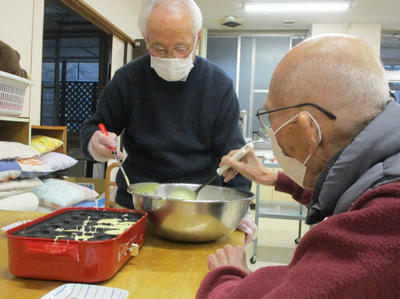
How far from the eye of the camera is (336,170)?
0.56 m

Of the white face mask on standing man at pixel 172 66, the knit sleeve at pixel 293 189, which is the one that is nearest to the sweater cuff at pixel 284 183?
the knit sleeve at pixel 293 189

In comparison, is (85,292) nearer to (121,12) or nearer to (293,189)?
(293,189)

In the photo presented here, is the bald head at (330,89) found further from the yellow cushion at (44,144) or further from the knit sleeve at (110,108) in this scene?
the yellow cushion at (44,144)

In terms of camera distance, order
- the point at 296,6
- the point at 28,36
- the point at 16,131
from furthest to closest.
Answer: the point at 296,6
the point at 28,36
the point at 16,131

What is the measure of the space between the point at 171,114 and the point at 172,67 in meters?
0.17

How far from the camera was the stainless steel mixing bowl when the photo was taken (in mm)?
869

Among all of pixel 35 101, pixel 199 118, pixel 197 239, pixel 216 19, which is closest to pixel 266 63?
pixel 216 19

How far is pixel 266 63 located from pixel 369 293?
568 centimetres

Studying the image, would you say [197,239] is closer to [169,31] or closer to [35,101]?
[169,31]

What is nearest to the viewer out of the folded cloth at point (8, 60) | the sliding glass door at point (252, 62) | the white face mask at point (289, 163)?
the white face mask at point (289, 163)

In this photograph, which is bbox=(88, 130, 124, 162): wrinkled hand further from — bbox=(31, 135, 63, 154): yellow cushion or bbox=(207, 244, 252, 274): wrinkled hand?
bbox=(31, 135, 63, 154): yellow cushion

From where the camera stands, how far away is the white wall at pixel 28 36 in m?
2.05

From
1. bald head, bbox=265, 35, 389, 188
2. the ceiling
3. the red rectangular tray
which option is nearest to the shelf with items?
the red rectangular tray

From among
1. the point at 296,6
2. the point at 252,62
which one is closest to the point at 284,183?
the point at 296,6
